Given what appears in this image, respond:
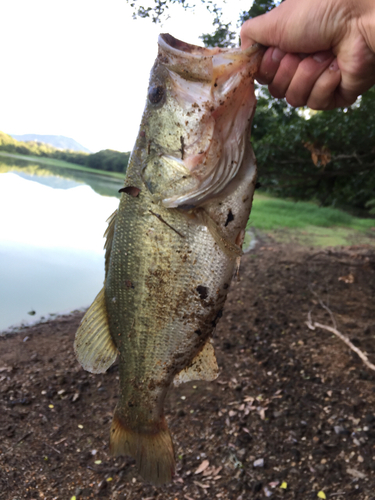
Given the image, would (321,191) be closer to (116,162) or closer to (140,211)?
(140,211)

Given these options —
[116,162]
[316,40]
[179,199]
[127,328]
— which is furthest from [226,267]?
[116,162]

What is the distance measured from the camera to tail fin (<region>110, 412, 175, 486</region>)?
1.96m

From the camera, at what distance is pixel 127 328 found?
6.13ft

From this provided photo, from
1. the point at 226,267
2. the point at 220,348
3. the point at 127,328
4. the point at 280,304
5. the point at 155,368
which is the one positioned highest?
the point at 226,267

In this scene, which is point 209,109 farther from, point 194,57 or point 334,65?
point 334,65

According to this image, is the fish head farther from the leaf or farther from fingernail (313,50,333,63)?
the leaf

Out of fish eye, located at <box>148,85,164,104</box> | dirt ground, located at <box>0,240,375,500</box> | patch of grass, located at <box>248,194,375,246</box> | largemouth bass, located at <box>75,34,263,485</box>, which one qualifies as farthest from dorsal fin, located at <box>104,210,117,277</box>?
patch of grass, located at <box>248,194,375,246</box>

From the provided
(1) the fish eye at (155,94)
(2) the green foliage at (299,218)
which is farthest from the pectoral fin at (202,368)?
(2) the green foliage at (299,218)

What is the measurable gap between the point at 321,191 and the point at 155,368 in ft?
22.9

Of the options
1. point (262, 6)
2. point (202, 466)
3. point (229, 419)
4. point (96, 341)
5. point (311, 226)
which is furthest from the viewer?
point (311, 226)

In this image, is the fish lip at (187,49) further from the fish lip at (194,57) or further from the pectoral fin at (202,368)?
the pectoral fin at (202,368)

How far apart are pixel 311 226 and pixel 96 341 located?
49.6 ft

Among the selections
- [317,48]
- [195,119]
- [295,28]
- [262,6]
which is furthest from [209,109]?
[262,6]

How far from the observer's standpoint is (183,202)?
5.36 ft
